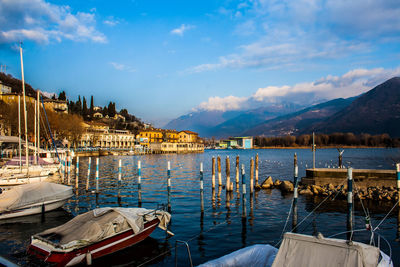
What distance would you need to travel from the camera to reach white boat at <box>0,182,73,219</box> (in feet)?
60.0

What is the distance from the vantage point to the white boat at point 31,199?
18.3 metres

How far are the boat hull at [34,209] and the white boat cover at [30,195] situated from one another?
217 mm

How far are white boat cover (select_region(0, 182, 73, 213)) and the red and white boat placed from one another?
26.0ft

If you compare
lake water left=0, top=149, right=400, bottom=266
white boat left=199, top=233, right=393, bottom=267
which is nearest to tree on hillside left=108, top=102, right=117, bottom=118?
lake water left=0, top=149, right=400, bottom=266

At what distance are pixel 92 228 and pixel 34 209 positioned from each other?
32.1 feet

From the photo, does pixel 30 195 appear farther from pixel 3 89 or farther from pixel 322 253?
pixel 3 89

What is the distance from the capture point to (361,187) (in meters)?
25.7

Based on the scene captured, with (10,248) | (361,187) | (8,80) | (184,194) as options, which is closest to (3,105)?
(184,194)

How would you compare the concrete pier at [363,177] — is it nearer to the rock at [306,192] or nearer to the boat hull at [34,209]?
the rock at [306,192]

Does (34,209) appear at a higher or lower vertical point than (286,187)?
higher

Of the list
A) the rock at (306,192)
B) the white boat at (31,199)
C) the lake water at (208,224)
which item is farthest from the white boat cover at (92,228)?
the rock at (306,192)

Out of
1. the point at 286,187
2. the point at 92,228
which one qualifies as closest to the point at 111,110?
the point at 286,187

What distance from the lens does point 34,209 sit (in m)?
19.3

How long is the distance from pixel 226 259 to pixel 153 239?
738 centimetres
